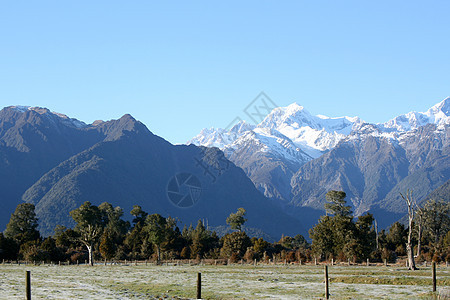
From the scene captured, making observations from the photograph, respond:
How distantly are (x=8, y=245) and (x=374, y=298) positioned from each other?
112 metres

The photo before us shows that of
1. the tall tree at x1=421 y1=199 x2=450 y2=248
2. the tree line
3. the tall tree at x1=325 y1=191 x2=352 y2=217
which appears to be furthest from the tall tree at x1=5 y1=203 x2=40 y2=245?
the tall tree at x1=421 y1=199 x2=450 y2=248

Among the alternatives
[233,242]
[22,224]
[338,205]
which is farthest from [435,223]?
[22,224]

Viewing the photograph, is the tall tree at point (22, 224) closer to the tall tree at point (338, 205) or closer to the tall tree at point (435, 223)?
the tall tree at point (338, 205)

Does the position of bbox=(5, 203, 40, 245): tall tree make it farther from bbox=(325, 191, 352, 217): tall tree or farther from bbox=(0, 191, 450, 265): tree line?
bbox=(325, 191, 352, 217): tall tree

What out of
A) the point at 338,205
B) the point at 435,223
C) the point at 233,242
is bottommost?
the point at 233,242

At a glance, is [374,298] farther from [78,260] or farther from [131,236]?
[131,236]

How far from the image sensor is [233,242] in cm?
13562

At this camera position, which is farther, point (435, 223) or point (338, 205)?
point (435, 223)

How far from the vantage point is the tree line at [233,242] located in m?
116

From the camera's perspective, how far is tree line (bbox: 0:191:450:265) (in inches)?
4552

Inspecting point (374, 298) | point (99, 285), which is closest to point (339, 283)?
point (374, 298)

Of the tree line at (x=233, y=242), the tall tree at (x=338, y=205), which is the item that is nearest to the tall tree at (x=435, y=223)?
the tree line at (x=233, y=242)

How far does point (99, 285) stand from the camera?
174ft

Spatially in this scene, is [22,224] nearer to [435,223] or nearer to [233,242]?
[233,242]
